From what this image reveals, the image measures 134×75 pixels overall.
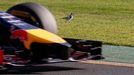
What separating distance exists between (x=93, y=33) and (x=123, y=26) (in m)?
2.16

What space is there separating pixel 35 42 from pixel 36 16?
900 millimetres

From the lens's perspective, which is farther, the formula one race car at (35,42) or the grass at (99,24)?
the grass at (99,24)

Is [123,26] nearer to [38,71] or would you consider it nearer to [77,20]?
[77,20]

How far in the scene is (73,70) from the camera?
374 inches

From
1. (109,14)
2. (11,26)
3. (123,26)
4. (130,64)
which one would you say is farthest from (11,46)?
(109,14)

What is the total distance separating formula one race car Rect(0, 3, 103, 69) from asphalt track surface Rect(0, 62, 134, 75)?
0.25 metres

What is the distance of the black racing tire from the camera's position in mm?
9812

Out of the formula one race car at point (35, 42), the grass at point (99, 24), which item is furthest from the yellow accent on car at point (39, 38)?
the grass at point (99, 24)

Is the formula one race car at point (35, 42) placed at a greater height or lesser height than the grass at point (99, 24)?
lesser

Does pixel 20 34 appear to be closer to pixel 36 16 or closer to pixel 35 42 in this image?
pixel 35 42

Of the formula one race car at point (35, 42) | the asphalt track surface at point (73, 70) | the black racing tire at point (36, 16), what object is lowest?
the asphalt track surface at point (73, 70)

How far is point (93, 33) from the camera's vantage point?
14523mm

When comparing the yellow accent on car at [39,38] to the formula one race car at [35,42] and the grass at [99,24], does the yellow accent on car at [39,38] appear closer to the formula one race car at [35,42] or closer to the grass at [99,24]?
the formula one race car at [35,42]

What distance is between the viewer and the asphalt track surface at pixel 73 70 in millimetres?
9211
